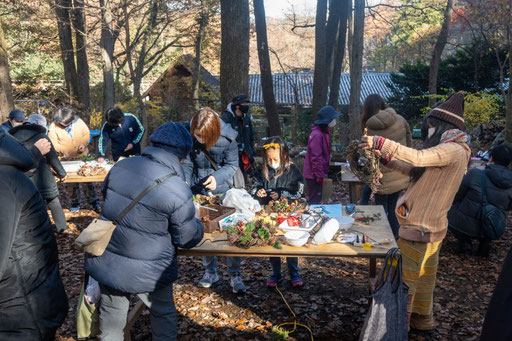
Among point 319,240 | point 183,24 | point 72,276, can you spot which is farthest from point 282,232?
point 183,24

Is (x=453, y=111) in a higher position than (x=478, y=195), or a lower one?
higher

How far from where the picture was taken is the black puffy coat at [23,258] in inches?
76.1

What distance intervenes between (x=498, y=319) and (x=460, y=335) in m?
2.73

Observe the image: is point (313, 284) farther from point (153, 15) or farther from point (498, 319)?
point (153, 15)

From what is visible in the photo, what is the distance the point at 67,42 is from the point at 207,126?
468 inches

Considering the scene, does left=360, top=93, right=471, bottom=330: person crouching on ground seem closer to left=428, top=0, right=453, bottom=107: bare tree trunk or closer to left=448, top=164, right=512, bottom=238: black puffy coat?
left=448, top=164, right=512, bottom=238: black puffy coat

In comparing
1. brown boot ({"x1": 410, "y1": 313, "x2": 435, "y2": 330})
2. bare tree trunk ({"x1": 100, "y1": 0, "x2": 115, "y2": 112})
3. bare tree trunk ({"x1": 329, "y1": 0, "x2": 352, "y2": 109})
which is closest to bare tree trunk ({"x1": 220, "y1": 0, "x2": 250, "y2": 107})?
brown boot ({"x1": 410, "y1": 313, "x2": 435, "y2": 330})

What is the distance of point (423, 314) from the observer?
131 inches

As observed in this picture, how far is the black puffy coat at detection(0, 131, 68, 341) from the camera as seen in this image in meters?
1.93

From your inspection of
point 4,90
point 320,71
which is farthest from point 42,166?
point 320,71

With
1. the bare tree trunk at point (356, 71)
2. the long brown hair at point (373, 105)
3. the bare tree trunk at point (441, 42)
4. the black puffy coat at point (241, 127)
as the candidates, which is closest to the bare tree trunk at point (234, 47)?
the black puffy coat at point (241, 127)

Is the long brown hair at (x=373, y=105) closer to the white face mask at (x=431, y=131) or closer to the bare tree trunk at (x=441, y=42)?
the white face mask at (x=431, y=131)

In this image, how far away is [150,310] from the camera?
2.73 metres

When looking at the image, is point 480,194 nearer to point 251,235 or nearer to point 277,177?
point 277,177
